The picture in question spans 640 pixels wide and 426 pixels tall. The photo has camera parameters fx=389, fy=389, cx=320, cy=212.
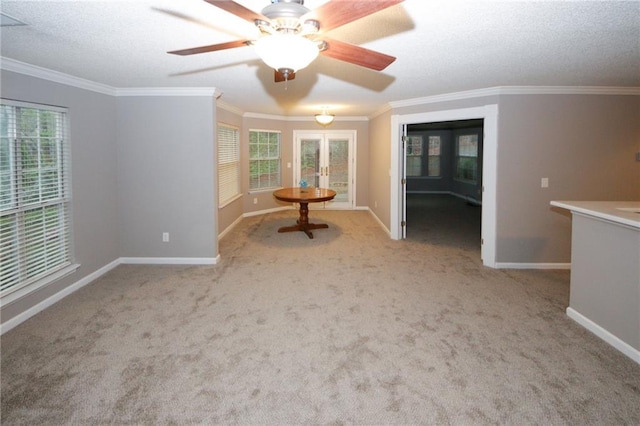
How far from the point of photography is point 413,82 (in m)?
4.31

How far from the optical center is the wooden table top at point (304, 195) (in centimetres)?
614

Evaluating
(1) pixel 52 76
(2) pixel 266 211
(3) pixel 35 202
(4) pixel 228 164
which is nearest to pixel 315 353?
(3) pixel 35 202

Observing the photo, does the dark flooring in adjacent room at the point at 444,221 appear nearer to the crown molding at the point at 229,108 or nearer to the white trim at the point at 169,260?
the white trim at the point at 169,260

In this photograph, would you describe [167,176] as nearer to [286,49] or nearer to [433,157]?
[286,49]

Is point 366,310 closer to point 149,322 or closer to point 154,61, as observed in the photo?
point 149,322

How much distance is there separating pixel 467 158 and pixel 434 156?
4.47ft

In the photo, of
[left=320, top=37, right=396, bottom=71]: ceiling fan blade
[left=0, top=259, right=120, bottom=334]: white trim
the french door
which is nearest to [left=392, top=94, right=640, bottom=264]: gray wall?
[left=320, top=37, right=396, bottom=71]: ceiling fan blade

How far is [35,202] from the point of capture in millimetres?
3459

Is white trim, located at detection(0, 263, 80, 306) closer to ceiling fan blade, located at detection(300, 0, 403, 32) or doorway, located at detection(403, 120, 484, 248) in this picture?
ceiling fan blade, located at detection(300, 0, 403, 32)

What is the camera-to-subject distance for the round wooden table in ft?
20.3

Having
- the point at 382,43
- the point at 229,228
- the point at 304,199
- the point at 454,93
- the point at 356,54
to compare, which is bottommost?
the point at 229,228

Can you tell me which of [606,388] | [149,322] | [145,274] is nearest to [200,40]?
[149,322]

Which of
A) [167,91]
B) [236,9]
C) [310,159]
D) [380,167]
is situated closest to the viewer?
[236,9]

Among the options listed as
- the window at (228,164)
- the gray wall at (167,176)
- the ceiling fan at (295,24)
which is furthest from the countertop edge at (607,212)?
the window at (228,164)
